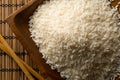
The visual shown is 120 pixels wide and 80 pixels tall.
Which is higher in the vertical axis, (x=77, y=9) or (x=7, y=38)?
(x=77, y=9)

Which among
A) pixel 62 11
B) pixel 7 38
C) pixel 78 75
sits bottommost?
pixel 78 75

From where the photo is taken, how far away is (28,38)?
3.38 feet

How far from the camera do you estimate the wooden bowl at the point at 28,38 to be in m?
1.01

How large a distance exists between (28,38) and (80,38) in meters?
0.19

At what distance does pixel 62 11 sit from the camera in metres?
1.01

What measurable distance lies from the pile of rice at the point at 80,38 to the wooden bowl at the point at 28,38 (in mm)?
17

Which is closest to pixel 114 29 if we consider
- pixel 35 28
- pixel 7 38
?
pixel 35 28

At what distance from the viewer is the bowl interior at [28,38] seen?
101 centimetres

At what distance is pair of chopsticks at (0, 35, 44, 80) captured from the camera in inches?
42.4

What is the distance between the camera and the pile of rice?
0.97 m

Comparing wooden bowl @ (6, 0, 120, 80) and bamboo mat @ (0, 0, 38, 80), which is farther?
bamboo mat @ (0, 0, 38, 80)

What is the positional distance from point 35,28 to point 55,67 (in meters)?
0.15

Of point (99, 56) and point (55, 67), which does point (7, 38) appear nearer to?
point (55, 67)

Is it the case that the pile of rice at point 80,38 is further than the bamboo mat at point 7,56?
No
